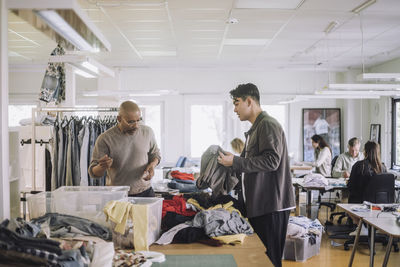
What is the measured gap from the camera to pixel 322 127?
945 centimetres

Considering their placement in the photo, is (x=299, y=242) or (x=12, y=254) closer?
(x=12, y=254)

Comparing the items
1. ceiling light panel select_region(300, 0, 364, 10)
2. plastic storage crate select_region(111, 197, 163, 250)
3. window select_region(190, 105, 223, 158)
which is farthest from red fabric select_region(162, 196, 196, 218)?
window select_region(190, 105, 223, 158)

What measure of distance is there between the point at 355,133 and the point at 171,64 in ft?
15.0

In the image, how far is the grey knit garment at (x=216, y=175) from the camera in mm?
2777

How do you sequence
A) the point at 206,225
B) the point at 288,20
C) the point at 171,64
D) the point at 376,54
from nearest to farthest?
1. the point at 206,225
2. the point at 288,20
3. the point at 376,54
4. the point at 171,64

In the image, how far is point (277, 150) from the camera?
257 cm

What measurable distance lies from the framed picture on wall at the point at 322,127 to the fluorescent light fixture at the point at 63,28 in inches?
317

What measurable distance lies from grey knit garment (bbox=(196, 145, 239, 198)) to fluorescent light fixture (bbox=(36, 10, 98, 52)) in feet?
3.84

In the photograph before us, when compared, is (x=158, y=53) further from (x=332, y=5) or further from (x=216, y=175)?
(x=216, y=175)

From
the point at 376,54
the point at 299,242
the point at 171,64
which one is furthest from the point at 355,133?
the point at 299,242

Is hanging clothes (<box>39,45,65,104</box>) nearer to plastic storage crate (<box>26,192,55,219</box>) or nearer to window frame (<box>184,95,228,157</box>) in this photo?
plastic storage crate (<box>26,192,55,219</box>)

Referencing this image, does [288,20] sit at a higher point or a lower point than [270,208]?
higher

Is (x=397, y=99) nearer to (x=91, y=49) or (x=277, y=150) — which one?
(x=277, y=150)

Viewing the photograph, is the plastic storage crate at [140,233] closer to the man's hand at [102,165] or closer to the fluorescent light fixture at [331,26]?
the man's hand at [102,165]
